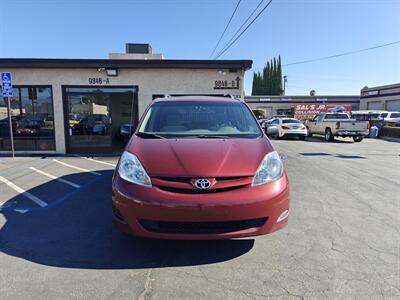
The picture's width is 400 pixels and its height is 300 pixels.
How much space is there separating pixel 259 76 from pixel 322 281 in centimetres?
7838

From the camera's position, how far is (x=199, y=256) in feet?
10.8

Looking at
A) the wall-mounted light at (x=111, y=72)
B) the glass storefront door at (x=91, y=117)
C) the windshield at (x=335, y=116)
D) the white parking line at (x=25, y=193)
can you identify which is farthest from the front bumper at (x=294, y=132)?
the white parking line at (x=25, y=193)

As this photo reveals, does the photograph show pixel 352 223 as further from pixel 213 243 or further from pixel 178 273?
pixel 178 273

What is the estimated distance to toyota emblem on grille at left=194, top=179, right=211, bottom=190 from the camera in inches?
113

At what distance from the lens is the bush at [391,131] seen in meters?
20.9

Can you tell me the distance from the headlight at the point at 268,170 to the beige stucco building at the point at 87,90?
27.4ft

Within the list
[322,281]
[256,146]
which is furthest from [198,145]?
[322,281]

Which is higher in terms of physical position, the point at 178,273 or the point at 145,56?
the point at 145,56

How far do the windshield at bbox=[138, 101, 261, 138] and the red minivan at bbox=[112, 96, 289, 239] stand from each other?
18.4 inches

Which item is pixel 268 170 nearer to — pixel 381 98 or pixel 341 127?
pixel 341 127

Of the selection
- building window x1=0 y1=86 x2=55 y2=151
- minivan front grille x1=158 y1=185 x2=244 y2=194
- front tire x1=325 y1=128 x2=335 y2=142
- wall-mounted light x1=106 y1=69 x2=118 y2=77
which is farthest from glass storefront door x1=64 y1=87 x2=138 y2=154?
front tire x1=325 y1=128 x2=335 y2=142

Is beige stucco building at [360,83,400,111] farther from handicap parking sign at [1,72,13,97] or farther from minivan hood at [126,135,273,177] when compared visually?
minivan hood at [126,135,273,177]

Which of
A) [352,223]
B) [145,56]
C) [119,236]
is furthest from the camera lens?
[145,56]

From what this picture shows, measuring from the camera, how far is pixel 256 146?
3.48 meters
